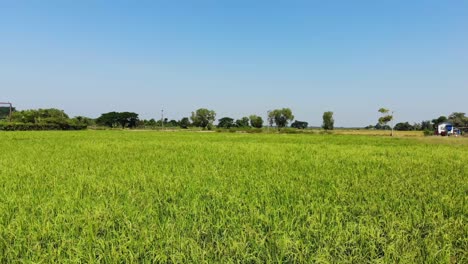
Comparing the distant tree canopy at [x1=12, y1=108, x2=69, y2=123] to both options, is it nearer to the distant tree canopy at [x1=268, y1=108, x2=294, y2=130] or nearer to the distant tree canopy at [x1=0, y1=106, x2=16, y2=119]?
the distant tree canopy at [x1=0, y1=106, x2=16, y2=119]

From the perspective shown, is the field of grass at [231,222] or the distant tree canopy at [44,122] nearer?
the field of grass at [231,222]

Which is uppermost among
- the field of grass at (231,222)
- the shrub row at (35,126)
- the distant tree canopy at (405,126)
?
the distant tree canopy at (405,126)

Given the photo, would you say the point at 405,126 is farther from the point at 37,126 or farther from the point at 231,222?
the point at 231,222

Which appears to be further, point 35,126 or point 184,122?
point 184,122

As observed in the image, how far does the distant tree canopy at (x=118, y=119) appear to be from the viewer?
115 metres

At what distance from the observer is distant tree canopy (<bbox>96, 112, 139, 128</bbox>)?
379 ft

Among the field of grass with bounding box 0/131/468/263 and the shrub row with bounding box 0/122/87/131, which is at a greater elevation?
the shrub row with bounding box 0/122/87/131

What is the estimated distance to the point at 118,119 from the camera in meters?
115

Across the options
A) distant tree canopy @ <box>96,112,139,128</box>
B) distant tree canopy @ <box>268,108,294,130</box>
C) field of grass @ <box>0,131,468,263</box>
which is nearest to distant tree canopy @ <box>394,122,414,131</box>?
distant tree canopy @ <box>268,108,294,130</box>

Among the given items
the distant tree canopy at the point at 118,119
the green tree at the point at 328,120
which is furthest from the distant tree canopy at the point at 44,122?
the green tree at the point at 328,120

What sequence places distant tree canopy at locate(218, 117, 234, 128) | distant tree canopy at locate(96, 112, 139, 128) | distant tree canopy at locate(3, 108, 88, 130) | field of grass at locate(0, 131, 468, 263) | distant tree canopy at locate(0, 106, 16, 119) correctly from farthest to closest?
distant tree canopy at locate(218, 117, 234, 128) → distant tree canopy at locate(96, 112, 139, 128) → distant tree canopy at locate(0, 106, 16, 119) → distant tree canopy at locate(3, 108, 88, 130) → field of grass at locate(0, 131, 468, 263)

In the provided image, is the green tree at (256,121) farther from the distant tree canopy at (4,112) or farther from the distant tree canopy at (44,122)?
the distant tree canopy at (4,112)

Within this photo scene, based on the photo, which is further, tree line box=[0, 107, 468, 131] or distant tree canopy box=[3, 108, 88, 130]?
tree line box=[0, 107, 468, 131]

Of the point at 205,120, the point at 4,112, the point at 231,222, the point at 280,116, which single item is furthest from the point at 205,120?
the point at 231,222
